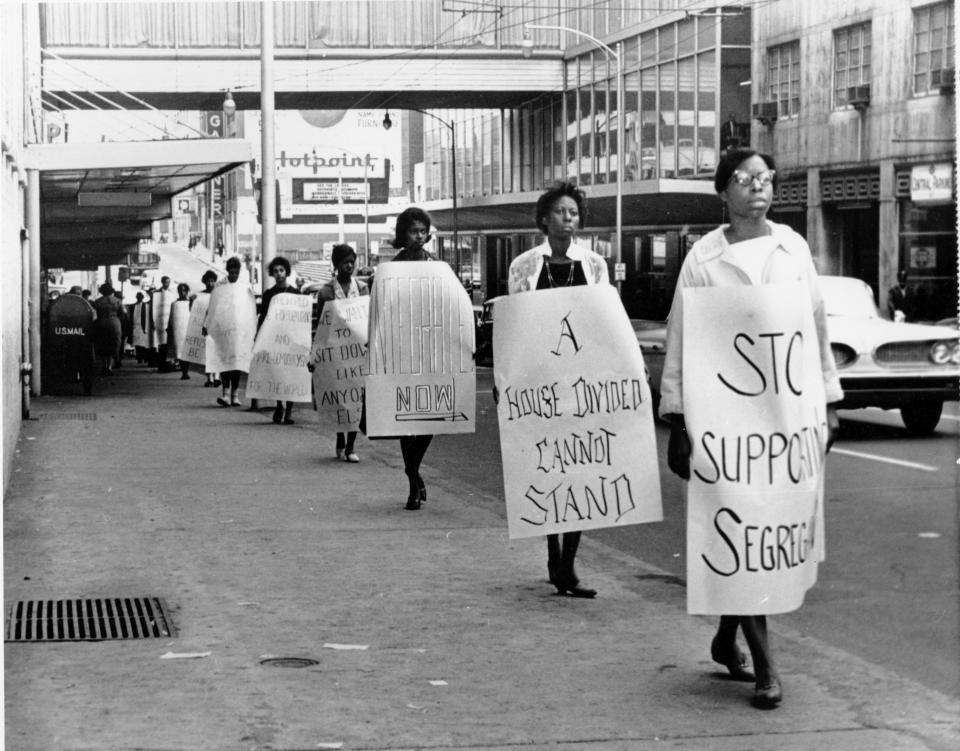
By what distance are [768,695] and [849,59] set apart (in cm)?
2596

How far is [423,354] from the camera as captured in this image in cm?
1010

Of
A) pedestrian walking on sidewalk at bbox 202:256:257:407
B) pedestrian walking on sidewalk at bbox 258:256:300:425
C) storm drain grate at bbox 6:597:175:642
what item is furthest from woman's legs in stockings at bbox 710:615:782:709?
pedestrian walking on sidewalk at bbox 202:256:257:407

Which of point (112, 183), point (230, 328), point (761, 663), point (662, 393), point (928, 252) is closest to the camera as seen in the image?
point (761, 663)

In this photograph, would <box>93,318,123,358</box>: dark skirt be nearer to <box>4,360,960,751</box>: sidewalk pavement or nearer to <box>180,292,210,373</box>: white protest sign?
<box>180,292,210,373</box>: white protest sign

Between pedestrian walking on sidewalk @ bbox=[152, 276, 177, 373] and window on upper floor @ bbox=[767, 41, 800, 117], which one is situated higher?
window on upper floor @ bbox=[767, 41, 800, 117]

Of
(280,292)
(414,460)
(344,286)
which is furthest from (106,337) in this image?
(414,460)

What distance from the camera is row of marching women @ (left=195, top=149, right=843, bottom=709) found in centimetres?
547

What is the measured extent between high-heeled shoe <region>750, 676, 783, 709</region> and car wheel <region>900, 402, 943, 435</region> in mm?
10874

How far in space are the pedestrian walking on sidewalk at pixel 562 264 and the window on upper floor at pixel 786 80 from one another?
28077 millimetres

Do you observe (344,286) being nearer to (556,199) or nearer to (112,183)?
(556,199)

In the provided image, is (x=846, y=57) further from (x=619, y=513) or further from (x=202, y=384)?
(x=619, y=513)

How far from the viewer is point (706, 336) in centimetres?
552

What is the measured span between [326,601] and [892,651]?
7.98 ft

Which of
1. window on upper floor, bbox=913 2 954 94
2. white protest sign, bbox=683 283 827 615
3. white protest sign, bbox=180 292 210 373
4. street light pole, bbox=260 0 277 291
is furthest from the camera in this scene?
window on upper floor, bbox=913 2 954 94
